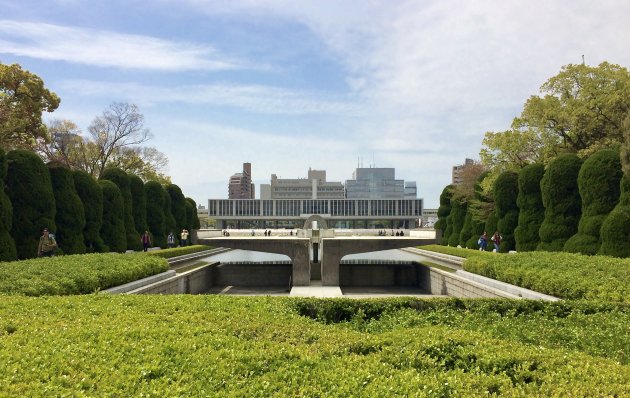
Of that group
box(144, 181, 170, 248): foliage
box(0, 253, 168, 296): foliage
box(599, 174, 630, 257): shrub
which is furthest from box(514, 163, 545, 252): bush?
box(144, 181, 170, 248): foliage

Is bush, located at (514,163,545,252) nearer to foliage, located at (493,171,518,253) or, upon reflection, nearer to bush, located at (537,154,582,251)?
bush, located at (537,154,582,251)

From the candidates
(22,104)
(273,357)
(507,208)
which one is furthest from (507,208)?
(22,104)

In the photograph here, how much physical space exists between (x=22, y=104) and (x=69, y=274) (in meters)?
23.1

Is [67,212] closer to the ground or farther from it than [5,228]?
farther from it

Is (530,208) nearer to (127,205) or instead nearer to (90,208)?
(90,208)

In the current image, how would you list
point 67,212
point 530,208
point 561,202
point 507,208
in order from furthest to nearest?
point 507,208
point 530,208
point 561,202
point 67,212

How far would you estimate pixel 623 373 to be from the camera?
4.65 meters

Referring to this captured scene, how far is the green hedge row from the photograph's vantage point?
13.7 feet

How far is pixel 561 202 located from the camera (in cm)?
2219

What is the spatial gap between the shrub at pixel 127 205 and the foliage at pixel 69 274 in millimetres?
11934

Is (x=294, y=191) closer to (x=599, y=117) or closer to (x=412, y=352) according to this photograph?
(x=599, y=117)

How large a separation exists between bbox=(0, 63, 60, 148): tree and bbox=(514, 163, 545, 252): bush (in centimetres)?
2907

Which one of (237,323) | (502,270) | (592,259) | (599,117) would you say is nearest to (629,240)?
(592,259)

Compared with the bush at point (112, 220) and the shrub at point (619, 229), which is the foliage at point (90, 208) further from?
the shrub at point (619, 229)
